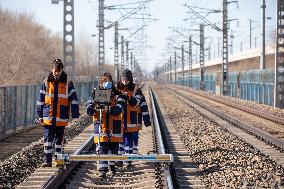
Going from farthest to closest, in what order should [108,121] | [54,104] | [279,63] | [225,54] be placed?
[225,54]
[279,63]
[54,104]
[108,121]

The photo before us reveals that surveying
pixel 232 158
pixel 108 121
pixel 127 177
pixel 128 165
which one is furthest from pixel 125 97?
pixel 232 158

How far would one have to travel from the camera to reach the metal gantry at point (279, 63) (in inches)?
1142

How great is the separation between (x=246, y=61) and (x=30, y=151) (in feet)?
213

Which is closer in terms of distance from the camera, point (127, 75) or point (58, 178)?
point (58, 178)

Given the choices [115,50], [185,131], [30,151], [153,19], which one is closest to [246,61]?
[115,50]

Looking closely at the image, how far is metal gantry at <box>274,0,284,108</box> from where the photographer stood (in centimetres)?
2900

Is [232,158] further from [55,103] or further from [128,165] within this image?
[55,103]

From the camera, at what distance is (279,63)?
29.7 metres

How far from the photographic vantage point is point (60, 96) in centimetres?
941

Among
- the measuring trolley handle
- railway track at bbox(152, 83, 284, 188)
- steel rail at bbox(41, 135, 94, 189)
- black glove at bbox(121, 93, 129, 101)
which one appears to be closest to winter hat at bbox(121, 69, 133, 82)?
black glove at bbox(121, 93, 129, 101)

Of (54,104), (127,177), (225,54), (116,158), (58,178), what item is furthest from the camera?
(225,54)

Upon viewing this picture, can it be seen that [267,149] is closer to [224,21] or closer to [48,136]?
[48,136]

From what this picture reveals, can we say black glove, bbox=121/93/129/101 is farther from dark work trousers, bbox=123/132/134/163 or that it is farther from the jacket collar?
the jacket collar

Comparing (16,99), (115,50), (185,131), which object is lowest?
(185,131)
